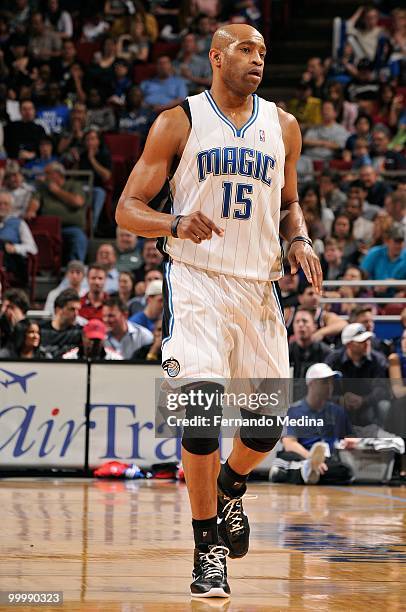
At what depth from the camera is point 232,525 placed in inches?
214

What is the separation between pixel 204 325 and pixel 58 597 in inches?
50.8

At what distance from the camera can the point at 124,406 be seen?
1100cm

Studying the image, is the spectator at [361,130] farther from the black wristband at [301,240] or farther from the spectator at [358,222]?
the black wristband at [301,240]

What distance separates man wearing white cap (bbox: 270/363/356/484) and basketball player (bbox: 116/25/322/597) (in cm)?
533

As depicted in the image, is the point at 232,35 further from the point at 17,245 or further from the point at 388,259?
the point at 17,245

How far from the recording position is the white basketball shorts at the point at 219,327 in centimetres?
500

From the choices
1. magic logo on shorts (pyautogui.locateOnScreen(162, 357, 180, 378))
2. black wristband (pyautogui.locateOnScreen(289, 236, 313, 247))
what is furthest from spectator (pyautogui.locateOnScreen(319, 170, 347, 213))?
magic logo on shorts (pyautogui.locateOnScreen(162, 357, 180, 378))

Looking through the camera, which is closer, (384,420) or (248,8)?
(384,420)

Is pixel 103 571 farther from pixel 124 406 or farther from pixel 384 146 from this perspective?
pixel 384 146

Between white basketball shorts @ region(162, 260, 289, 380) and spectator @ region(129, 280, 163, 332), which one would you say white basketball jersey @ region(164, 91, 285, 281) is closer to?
white basketball shorts @ region(162, 260, 289, 380)

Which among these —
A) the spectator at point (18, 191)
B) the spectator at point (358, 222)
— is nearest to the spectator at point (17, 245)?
the spectator at point (18, 191)

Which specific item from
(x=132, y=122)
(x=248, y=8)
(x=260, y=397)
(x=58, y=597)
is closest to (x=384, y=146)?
(x=132, y=122)

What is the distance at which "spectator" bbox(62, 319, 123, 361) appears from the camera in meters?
11.5

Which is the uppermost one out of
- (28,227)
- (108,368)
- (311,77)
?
(311,77)
